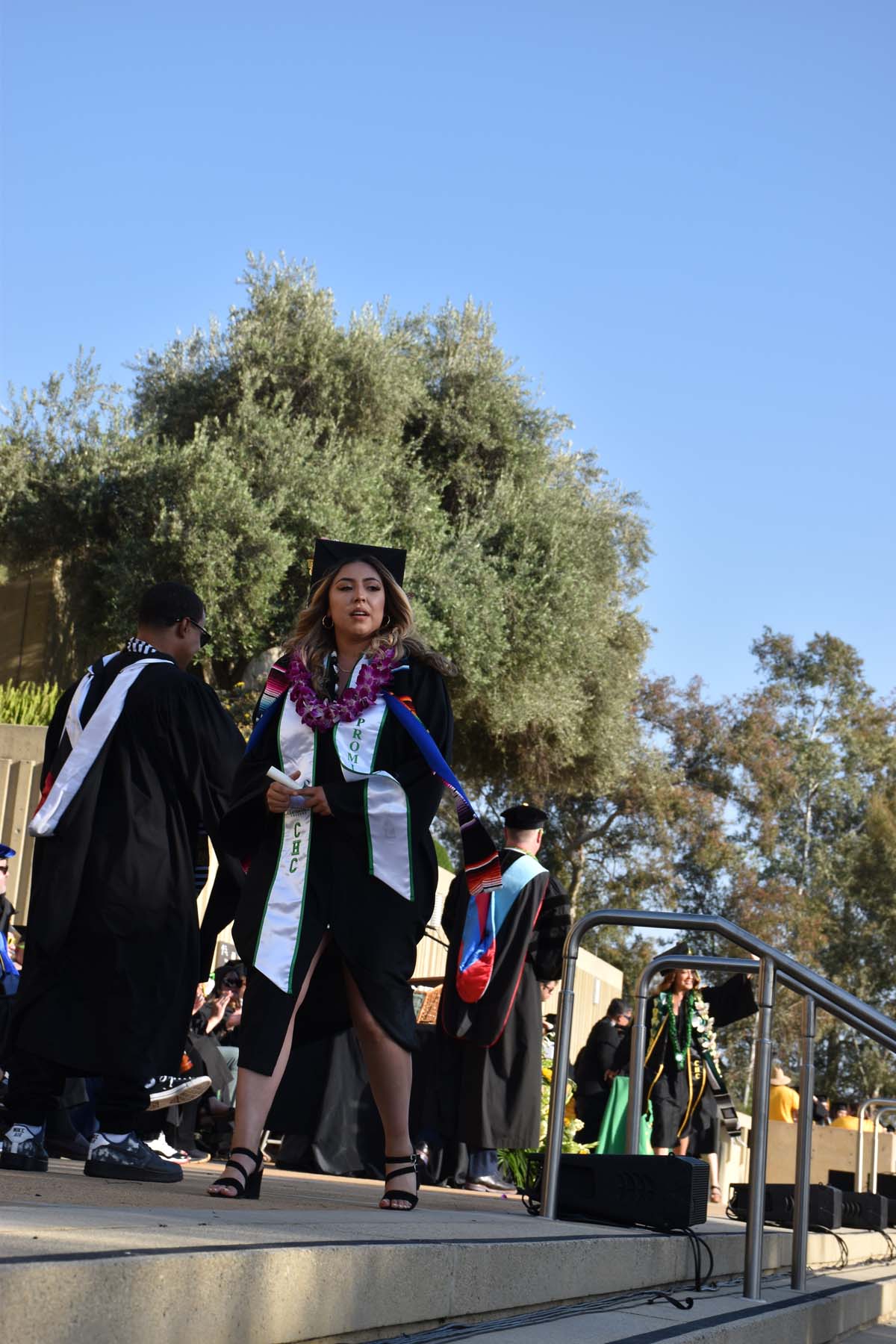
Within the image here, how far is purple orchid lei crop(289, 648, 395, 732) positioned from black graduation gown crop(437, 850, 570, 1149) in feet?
10.8

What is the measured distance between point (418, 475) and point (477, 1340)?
18791mm

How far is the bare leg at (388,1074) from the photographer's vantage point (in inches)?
156

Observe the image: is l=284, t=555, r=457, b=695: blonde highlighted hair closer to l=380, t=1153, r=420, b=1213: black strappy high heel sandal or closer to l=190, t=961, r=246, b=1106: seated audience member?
l=380, t=1153, r=420, b=1213: black strappy high heel sandal

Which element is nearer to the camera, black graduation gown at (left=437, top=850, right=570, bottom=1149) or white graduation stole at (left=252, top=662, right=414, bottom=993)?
white graduation stole at (left=252, top=662, right=414, bottom=993)

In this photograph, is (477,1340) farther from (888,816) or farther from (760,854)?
(888,816)

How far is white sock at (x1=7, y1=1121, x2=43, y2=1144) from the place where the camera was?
13.3ft

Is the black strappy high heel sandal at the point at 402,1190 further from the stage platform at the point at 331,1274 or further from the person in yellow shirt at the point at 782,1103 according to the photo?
the person in yellow shirt at the point at 782,1103

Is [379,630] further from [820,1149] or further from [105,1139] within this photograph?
[820,1149]

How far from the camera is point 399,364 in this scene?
21562 mm

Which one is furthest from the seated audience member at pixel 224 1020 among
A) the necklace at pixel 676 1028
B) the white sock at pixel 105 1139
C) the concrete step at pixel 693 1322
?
the white sock at pixel 105 1139

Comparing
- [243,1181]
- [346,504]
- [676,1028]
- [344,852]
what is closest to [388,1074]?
[243,1181]

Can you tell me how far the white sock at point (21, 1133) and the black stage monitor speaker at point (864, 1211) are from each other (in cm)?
567

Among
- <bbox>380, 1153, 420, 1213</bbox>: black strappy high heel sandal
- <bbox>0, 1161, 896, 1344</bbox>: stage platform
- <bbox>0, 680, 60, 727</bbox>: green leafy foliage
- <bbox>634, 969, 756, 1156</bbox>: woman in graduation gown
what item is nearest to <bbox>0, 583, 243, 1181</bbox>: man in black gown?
<bbox>0, 1161, 896, 1344</bbox>: stage platform

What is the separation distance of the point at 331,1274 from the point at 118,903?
1860mm
